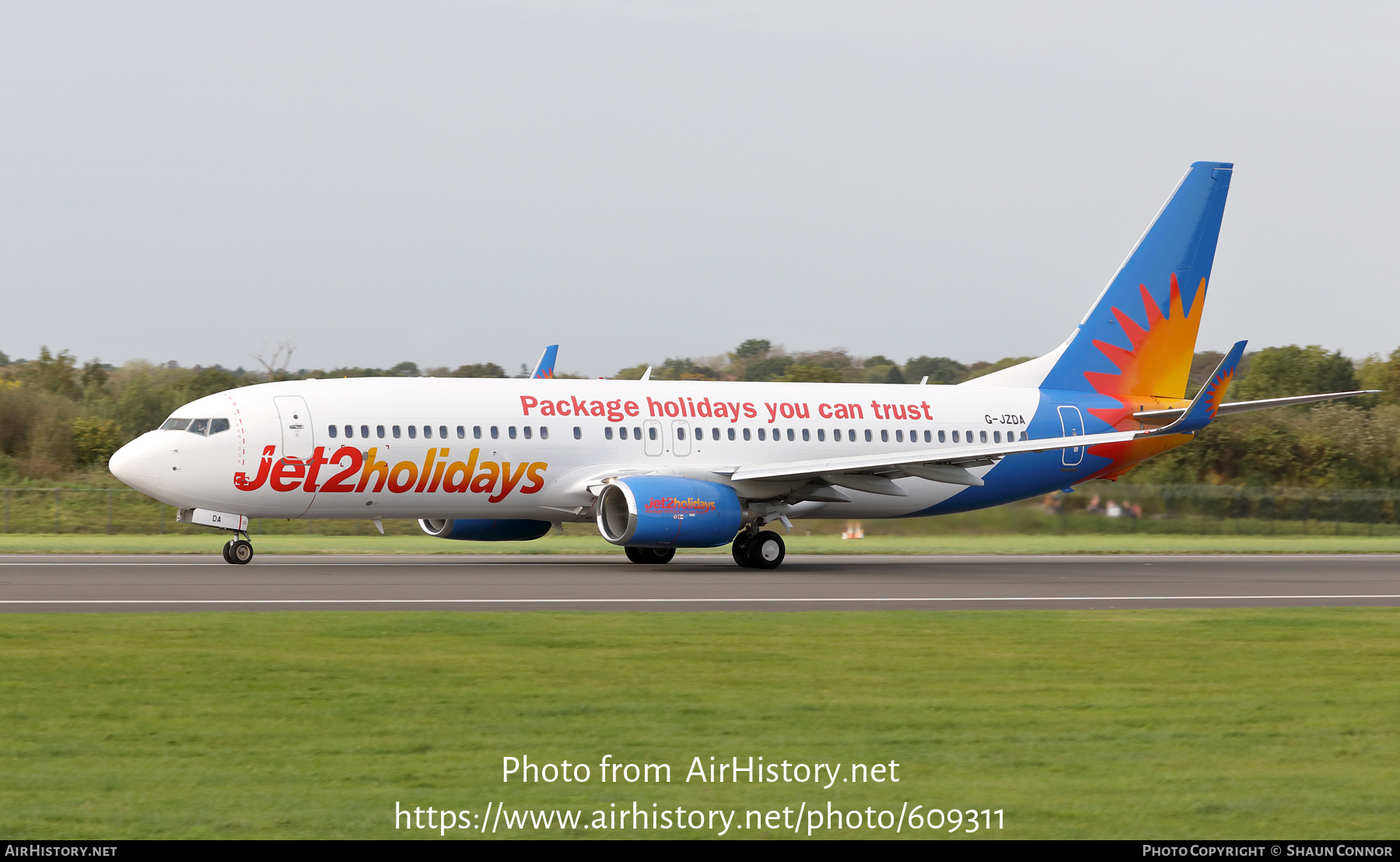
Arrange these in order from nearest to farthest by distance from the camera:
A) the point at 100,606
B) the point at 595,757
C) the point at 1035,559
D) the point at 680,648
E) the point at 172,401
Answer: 1. the point at 595,757
2. the point at 680,648
3. the point at 100,606
4. the point at 1035,559
5. the point at 172,401

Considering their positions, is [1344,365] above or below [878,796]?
above

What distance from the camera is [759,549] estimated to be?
30.8 m

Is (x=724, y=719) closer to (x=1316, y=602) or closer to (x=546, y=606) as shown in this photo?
(x=546, y=606)

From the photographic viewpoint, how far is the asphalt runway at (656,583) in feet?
69.1

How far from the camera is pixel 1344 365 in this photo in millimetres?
84625

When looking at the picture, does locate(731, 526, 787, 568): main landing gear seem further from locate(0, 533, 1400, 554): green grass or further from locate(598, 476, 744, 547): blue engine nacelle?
locate(0, 533, 1400, 554): green grass

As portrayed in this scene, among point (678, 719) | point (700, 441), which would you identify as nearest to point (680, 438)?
point (700, 441)

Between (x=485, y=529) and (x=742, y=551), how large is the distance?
5.50 metres

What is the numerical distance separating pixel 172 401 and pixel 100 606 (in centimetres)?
4643

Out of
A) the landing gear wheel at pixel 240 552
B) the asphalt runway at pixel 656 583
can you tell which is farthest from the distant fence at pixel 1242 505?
the landing gear wheel at pixel 240 552

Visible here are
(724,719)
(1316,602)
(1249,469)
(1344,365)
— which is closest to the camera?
(724,719)

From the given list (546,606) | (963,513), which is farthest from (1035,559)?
(546,606)

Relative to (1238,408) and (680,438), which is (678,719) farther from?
(1238,408)

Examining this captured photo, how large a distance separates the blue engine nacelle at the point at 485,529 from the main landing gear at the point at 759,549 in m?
4.23
